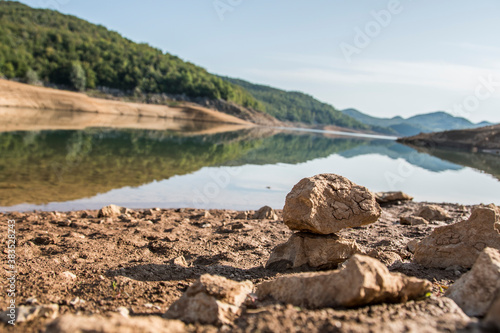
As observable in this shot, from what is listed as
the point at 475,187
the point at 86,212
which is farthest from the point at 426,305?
the point at 475,187

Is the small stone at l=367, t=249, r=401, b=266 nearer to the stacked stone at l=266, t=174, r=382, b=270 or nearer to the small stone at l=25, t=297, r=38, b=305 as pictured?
the stacked stone at l=266, t=174, r=382, b=270

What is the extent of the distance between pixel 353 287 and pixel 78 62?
103 meters

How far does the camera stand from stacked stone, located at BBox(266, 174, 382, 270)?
5.14 metres

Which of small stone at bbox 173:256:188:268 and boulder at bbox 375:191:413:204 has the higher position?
boulder at bbox 375:191:413:204

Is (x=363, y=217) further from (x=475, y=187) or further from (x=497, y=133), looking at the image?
(x=497, y=133)

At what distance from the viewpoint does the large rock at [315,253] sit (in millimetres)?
5234

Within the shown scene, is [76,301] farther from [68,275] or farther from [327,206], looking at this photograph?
[327,206]

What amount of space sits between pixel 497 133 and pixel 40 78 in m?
95.0

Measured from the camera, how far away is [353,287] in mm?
3029

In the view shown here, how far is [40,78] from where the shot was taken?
82688 millimetres

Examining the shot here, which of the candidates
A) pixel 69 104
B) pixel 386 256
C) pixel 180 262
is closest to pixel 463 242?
pixel 386 256

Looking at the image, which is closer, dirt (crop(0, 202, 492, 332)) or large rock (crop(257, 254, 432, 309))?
dirt (crop(0, 202, 492, 332))

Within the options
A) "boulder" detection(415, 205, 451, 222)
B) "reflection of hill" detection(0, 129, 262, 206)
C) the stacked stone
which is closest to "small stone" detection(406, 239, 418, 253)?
the stacked stone

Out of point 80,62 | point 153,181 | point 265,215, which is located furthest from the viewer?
point 80,62
